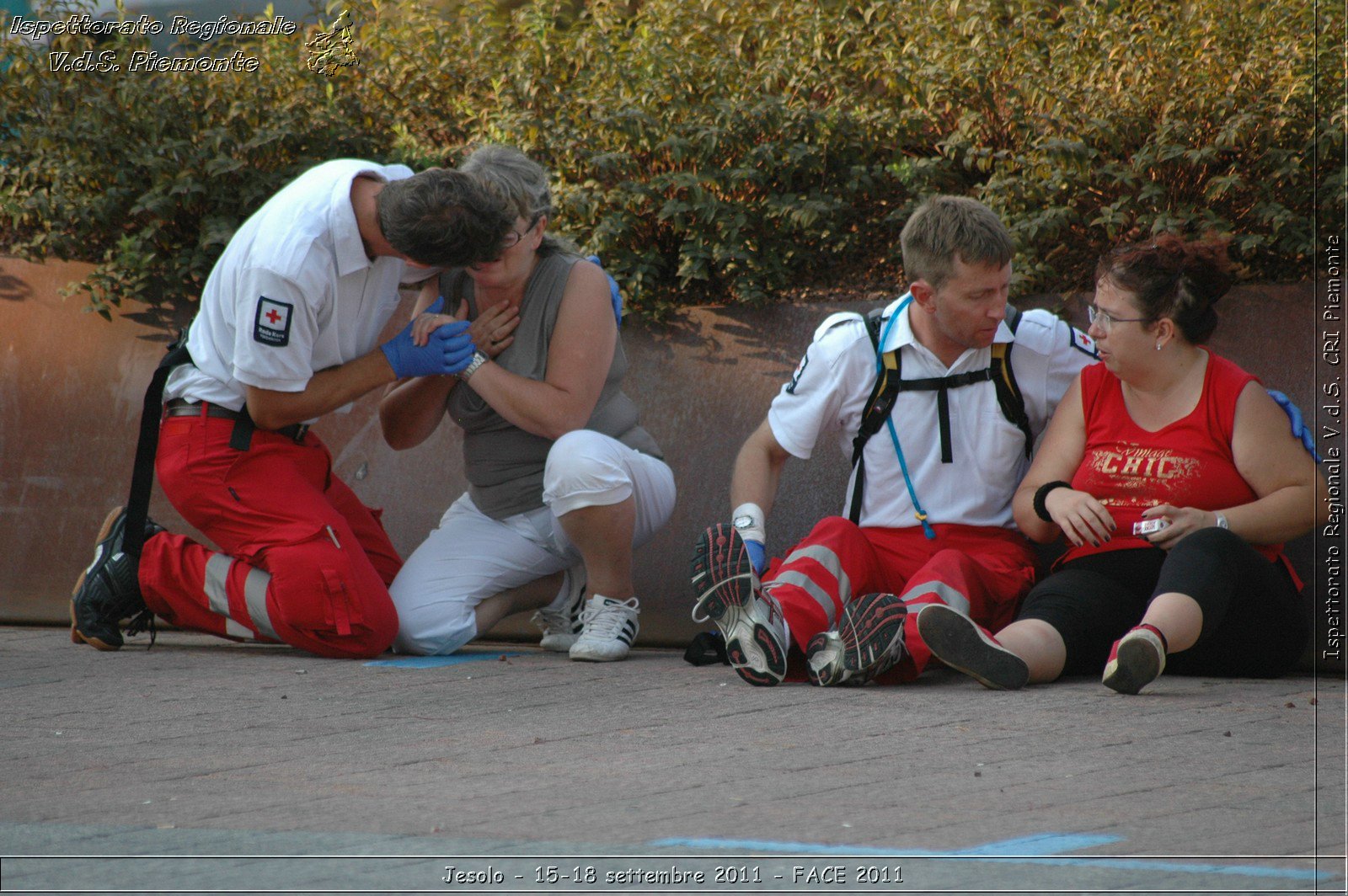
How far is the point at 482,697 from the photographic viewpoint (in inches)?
147

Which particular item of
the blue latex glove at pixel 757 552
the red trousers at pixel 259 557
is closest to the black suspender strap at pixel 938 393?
the blue latex glove at pixel 757 552

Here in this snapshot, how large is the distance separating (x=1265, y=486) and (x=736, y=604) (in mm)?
1466

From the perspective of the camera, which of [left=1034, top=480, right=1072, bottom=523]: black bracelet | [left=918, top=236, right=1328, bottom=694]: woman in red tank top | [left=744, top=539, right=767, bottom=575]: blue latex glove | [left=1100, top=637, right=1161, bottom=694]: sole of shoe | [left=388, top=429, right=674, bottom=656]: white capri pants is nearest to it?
[left=1100, top=637, right=1161, bottom=694]: sole of shoe

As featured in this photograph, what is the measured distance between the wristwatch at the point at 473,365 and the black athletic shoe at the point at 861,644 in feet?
4.39

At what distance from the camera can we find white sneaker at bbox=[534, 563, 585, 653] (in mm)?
4703

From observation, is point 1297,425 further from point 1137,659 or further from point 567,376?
point 567,376

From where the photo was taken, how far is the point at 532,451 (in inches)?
179

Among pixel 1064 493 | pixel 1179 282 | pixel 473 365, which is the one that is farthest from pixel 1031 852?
pixel 473 365

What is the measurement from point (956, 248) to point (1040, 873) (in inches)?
89.8

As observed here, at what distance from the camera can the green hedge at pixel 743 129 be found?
459 cm

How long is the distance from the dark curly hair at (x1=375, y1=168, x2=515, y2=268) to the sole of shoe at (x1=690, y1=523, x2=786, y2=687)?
1102mm

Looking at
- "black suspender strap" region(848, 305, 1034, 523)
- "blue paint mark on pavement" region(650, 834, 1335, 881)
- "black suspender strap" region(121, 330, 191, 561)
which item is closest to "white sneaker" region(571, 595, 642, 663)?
"black suspender strap" region(848, 305, 1034, 523)

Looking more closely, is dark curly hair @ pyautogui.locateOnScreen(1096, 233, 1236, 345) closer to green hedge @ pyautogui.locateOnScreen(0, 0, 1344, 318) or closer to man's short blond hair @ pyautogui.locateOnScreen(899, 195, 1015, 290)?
man's short blond hair @ pyautogui.locateOnScreen(899, 195, 1015, 290)

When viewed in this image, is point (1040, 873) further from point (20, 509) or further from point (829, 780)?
point (20, 509)
